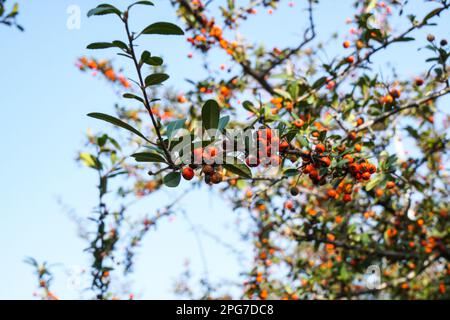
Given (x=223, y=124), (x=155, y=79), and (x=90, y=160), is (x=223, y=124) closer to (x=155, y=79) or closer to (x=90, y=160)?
(x=155, y=79)

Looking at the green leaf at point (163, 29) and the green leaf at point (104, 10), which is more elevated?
the green leaf at point (163, 29)

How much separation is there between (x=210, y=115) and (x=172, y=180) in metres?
0.32

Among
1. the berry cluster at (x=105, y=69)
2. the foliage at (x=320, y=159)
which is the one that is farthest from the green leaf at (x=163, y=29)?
the berry cluster at (x=105, y=69)

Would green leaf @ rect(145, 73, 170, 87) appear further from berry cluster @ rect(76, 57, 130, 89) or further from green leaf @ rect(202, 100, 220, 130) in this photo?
berry cluster @ rect(76, 57, 130, 89)

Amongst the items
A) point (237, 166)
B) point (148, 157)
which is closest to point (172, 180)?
point (148, 157)

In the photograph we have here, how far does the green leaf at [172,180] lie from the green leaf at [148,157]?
72 mm

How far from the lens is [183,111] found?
5.30m

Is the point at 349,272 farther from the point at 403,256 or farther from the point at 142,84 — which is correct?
the point at 142,84

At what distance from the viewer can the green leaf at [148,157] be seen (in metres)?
1.63

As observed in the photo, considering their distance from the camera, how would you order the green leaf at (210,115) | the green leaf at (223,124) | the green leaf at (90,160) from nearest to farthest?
the green leaf at (210,115)
the green leaf at (223,124)
the green leaf at (90,160)

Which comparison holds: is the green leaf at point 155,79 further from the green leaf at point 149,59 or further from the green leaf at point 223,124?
the green leaf at point 223,124

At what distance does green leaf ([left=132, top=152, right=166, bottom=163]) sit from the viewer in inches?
64.3

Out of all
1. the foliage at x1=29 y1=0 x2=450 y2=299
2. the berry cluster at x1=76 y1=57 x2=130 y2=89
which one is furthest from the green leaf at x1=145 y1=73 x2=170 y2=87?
the berry cluster at x1=76 y1=57 x2=130 y2=89
